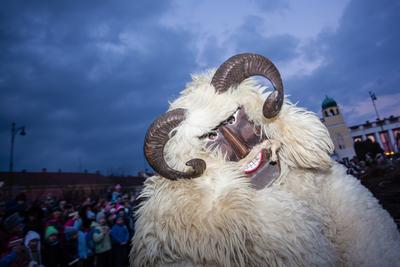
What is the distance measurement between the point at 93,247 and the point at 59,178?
4054cm

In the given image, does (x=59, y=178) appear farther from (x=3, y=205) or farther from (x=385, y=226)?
(x=385, y=226)

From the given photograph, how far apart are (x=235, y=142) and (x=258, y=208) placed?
0.50 metres

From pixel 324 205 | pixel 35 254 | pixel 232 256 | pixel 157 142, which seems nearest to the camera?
pixel 232 256

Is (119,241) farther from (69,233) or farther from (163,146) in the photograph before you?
(163,146)

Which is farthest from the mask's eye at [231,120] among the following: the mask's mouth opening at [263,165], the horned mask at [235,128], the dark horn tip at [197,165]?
the dark horn tip at [197,165]

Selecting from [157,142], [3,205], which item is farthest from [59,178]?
[157,142]

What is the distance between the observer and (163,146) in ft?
5.28

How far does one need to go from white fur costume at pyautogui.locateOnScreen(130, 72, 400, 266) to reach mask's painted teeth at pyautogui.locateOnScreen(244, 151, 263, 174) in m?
0.11

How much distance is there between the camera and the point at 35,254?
615 centimetres

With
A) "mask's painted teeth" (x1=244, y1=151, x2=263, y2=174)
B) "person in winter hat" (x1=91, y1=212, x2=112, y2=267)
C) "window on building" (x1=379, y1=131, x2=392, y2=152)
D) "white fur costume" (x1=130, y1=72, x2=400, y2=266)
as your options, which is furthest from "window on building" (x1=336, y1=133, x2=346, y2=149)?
"mask's painted teeth" (x1=244, y1=151, x2=263, y2=174)

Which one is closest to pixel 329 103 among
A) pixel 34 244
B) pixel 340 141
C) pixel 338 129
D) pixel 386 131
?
pixel 338 129

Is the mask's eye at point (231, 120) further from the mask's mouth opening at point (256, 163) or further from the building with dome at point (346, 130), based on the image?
the building with dome at point (346, 130)

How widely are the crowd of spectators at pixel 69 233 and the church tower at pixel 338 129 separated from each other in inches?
2362

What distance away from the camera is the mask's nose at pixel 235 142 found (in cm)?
173
